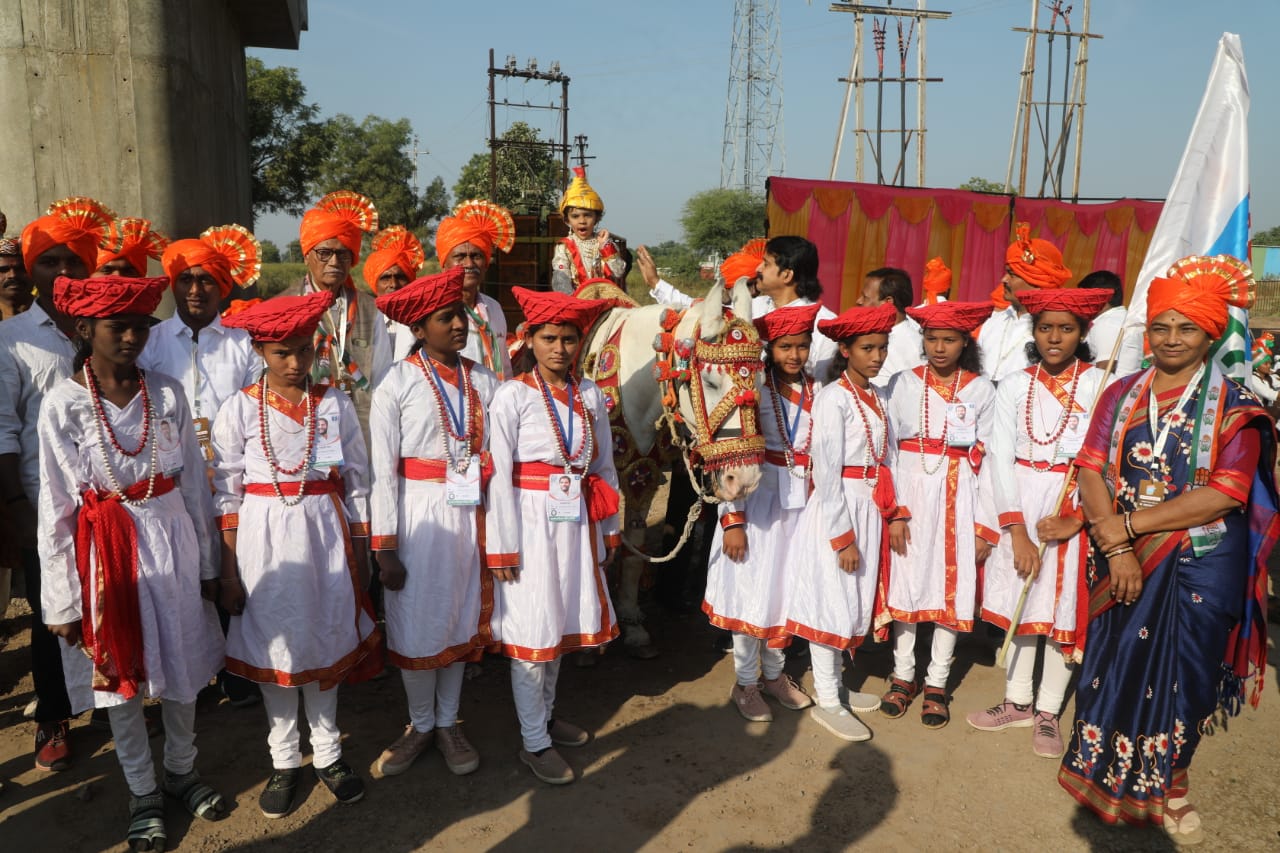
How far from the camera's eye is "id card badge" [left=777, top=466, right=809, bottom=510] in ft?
12.4

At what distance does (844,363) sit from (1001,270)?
8243 millimetres

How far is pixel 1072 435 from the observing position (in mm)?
3785

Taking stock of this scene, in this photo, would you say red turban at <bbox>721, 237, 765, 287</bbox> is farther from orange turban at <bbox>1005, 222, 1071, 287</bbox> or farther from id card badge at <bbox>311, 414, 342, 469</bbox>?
id card badge at <bbox>311, 414, 342, 469</bbox>

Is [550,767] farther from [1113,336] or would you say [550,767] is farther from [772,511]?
[1113,336]

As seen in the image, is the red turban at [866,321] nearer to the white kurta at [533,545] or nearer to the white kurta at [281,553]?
the white kurta at [533,545]

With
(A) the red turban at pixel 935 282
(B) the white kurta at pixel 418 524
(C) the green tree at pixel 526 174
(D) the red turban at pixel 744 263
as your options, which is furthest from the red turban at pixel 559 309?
(C) the green tree at pixel 526 174

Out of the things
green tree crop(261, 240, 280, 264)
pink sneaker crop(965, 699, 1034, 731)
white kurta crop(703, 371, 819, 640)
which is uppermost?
green tree crop(261, 240, 280, 264)

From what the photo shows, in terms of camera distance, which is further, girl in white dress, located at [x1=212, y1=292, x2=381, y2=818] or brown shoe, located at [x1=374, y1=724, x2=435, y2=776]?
brown shoe, located at [x1=374, y1=724, x2=435, y2=776]

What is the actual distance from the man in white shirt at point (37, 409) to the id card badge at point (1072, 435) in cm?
431

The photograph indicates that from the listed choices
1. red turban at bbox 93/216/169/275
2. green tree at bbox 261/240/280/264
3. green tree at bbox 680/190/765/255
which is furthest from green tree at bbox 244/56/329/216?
green tree at bbox 261/240/280/264

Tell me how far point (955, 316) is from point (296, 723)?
11.1ft

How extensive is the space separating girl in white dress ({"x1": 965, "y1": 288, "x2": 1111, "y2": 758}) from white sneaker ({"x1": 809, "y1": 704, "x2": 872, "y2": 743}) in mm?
792

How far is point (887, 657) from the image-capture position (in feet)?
16.2

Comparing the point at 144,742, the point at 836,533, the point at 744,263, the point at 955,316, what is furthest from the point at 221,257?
the point at 955,316
